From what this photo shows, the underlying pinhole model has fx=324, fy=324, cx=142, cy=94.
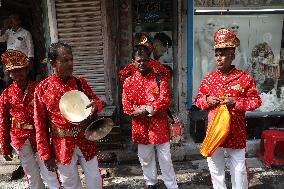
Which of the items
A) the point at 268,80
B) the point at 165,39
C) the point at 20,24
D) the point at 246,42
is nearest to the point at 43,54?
the point at 20,24

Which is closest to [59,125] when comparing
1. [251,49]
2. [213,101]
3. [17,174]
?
[213,101]

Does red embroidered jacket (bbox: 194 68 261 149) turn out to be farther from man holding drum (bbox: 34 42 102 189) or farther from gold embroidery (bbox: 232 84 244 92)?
man holding drum (bbox: 34 42 102 189)

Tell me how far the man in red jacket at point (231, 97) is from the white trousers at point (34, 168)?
237 cm

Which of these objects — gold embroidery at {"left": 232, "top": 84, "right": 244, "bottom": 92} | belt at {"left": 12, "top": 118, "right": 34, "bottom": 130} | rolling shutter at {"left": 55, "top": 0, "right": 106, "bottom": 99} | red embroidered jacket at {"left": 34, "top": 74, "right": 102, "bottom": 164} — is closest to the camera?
red embroidered jacket at {"left": 34, "top": 74, "right": 102, "bottom": 164}

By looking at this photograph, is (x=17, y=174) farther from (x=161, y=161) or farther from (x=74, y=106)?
(x=161, y=161)

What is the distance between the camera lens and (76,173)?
4.45 m

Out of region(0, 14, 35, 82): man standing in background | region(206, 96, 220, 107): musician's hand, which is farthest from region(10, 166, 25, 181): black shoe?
region(206, 96, 220, 107): musician's hand

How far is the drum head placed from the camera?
405 centimetres

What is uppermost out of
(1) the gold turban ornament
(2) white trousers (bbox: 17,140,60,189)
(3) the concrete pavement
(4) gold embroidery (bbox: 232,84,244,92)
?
(1) the gold turban ornament

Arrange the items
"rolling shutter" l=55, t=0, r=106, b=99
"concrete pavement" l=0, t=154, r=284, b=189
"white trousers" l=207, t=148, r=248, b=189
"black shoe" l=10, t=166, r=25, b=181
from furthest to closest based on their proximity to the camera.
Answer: "rolling shutter" l=55, t=0, r=106, b=99 < "black shoe" l=10, t=166, r=25, b=181 < "concrete pavement" l=0, t=154, r=284, b=189 < "white trousers" l=207, t=148, r=248, b=189

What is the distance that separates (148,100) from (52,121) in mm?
1426

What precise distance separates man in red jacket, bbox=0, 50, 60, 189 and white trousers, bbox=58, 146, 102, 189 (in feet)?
1.76

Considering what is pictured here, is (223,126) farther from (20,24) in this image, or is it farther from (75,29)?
(20,24)

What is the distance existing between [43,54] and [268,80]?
16.9 feet
